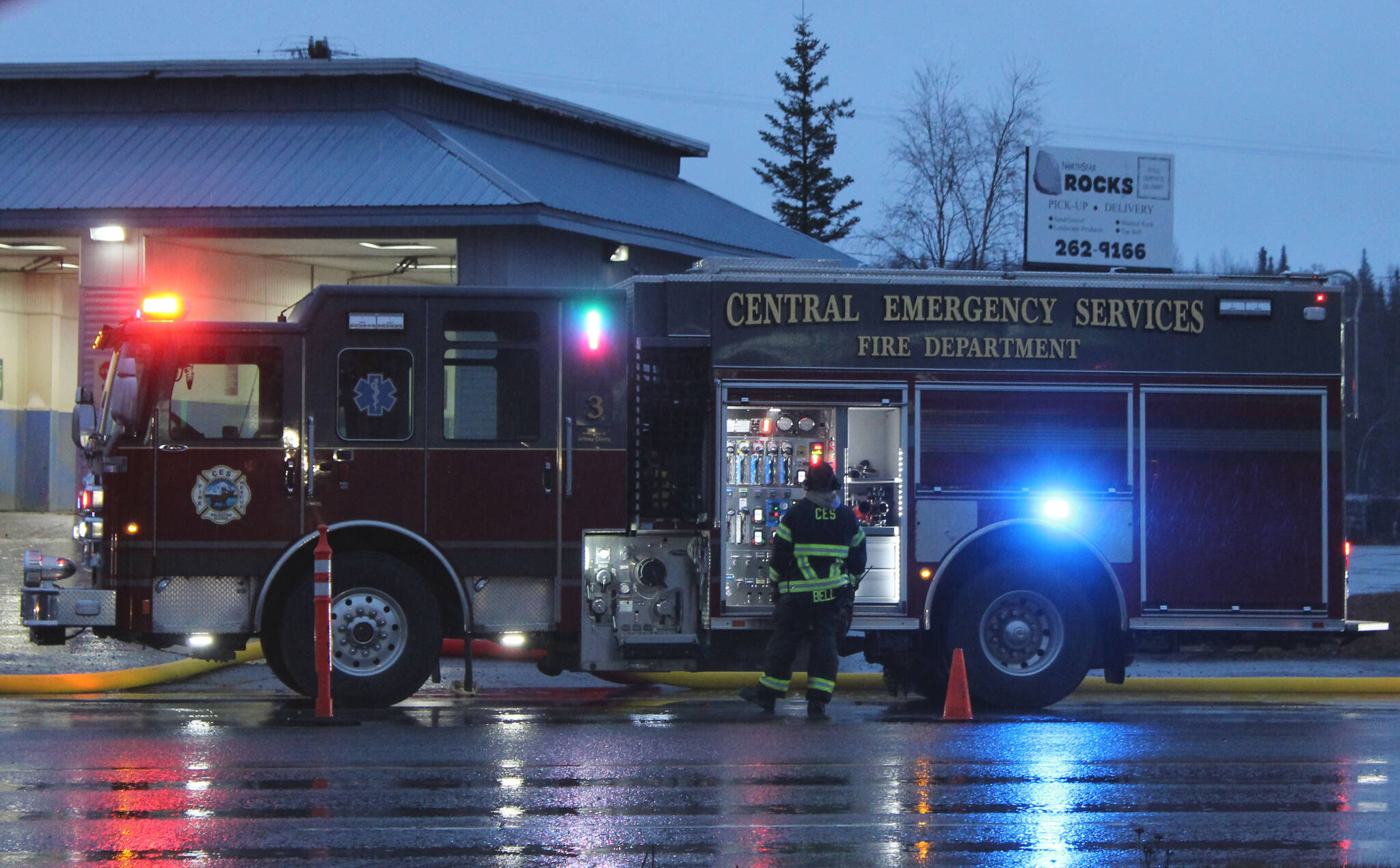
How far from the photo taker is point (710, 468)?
10.6 m

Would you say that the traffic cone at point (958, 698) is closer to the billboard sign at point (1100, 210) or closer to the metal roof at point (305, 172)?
the metal roof at point (305, 172)

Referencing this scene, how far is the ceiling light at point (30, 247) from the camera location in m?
25.6

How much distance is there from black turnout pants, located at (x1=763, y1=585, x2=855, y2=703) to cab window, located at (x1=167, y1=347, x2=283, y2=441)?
353 cm

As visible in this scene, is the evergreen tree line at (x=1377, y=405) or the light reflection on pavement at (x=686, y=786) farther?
the evergreen tree line at (x=1377, y=405)

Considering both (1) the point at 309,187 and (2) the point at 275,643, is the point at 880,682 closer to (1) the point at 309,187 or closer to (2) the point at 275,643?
(2) the point at 275,643

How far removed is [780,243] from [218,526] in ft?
62.8

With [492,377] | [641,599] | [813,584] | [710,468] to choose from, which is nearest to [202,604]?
[492,377]

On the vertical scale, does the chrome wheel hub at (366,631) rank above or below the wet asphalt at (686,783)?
above

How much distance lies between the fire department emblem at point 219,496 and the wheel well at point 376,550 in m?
0.46

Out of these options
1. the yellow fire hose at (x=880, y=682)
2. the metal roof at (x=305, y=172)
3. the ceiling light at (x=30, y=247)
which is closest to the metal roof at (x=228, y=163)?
the metal roof at (x=305, y=172)

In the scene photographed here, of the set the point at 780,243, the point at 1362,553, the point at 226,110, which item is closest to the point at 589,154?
the point at 780,243

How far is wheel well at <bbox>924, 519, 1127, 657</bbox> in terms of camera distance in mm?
10742

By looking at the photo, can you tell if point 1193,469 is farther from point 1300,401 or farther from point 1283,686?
point 1283,686

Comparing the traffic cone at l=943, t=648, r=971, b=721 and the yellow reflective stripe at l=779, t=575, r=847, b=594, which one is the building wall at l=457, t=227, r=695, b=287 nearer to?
the yellow reflective stripe at l=779, t=575, r=847, b=594
